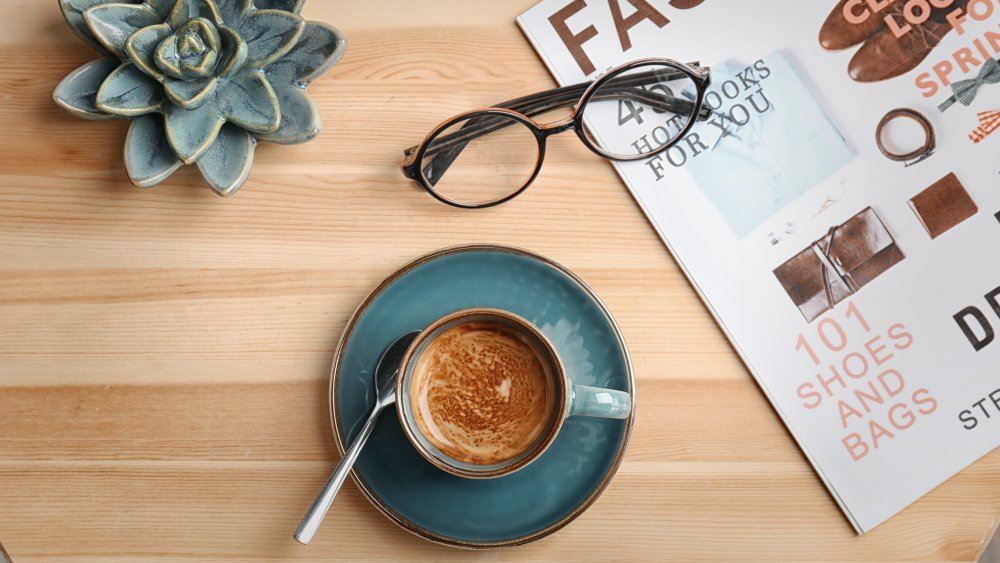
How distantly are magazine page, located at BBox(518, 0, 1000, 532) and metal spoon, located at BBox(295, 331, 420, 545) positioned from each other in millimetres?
277

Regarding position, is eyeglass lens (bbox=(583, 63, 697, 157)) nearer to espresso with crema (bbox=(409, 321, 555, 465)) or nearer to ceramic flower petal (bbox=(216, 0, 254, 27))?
espresso with crema (bbox=(409, 321, 555, 465))

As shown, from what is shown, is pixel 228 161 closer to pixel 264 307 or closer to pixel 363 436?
pixel 264 307

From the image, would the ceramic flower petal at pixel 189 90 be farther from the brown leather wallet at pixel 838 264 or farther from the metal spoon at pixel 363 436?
the brown leather wallet at pixel 838 264

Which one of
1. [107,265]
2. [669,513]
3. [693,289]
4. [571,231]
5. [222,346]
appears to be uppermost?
[107,265]

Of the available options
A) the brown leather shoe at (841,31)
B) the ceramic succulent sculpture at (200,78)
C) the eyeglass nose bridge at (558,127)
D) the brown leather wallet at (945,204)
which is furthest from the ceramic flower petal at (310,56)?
the brown leather wallet at (945,204)

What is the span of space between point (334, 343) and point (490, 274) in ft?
0.59

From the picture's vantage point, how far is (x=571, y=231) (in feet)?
2.43

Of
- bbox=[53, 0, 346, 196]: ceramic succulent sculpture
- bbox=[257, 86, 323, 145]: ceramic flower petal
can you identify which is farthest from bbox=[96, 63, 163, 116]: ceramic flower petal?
bbox=[257, 86, 323, 145]: ceramic flower petal

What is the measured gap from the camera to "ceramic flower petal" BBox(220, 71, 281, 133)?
2.21 ft

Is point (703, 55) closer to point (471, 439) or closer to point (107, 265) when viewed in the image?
point (471, 439)

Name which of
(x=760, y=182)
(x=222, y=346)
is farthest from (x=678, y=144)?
(x=222, y=346)

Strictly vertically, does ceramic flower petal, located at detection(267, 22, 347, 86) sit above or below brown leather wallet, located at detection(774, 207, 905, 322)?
above

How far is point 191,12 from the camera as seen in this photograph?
679 mm

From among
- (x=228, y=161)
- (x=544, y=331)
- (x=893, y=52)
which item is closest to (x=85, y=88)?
(x=228, y=161)
